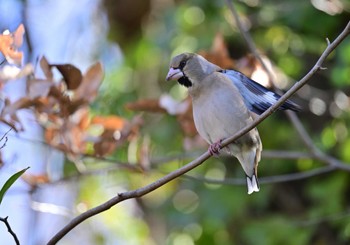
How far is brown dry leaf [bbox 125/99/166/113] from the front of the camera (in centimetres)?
405

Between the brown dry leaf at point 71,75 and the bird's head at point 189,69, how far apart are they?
0.52 meters

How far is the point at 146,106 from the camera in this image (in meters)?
4.14

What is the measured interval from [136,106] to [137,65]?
97.4 inches

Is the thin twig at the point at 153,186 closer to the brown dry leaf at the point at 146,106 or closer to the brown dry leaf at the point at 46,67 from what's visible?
the brown dry leaf at the point at 46,67

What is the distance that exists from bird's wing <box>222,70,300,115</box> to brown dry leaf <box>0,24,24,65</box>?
996 millimetres

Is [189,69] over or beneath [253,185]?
over

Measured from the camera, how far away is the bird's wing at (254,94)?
318 centimetres

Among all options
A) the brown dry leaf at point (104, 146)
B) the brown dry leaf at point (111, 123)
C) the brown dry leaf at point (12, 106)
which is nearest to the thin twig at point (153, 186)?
the brown dry leaf at point (12, 106)

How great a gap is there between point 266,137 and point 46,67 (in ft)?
8.04

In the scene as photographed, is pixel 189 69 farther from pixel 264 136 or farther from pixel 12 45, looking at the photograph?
pixel 264 136

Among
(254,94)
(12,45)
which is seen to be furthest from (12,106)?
(254,94)

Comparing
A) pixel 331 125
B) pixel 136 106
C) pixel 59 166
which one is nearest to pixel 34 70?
pixel 136 106

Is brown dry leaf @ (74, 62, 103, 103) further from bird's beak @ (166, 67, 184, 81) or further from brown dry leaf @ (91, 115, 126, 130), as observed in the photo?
bird's beak @ (166, 67, 184, 81)

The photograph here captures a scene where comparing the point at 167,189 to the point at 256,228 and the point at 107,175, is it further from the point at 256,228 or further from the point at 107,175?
Result: the point at 256,228
